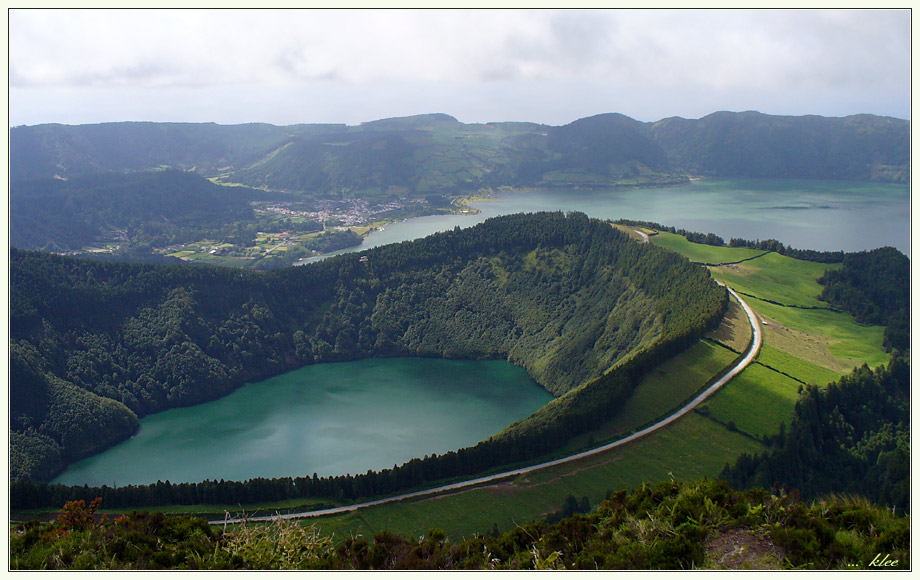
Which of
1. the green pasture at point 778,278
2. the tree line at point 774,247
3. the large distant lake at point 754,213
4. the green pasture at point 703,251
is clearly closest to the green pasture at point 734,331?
the green pasture at point 778,278

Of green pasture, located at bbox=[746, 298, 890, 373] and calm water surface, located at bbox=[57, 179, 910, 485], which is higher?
green pasture, located at bbox=[746, 298, 890, 373]

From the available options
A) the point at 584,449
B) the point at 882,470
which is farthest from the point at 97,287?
the point at 882,470

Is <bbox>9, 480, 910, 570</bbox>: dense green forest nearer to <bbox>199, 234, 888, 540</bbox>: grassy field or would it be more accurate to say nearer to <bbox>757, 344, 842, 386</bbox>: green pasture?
<bbox>199, 234, 888, 540</bbox>: grassy field

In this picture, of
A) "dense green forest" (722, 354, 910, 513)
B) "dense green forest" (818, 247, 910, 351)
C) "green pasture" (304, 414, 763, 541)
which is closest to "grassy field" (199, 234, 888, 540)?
"green pasture" (304, 414, 763, 541)

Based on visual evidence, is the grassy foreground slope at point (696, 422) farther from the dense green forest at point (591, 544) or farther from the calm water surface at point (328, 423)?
the dense green forest at point (591, 544)

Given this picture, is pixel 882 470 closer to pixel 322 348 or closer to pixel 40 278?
pixel 322 348
